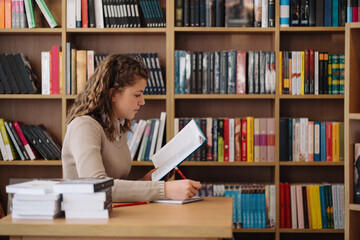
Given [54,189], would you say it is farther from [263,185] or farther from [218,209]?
[263,185]


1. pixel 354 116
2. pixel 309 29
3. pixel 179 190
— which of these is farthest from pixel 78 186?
pixel 309 29

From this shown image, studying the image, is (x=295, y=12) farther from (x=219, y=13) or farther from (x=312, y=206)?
(x=312, y=206)

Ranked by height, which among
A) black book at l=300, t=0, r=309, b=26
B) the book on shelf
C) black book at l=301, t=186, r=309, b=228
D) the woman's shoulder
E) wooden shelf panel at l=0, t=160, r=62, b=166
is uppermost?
black book at l=300, t=0, r=309, b=26

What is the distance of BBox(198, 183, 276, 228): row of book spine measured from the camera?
10.1ft

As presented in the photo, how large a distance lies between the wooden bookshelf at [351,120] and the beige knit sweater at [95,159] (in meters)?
0.92

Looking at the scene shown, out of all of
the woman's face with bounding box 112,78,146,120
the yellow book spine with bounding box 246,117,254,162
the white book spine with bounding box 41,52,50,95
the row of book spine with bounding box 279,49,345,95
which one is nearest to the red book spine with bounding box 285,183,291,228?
the yellow book spine with bounding box 246,117,254,162

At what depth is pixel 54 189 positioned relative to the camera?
148 centimetres

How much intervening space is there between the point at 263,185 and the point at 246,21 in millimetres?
1075

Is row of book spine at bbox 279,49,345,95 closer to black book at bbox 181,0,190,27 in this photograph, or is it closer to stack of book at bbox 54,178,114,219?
black book at bbox 181,0,190,27

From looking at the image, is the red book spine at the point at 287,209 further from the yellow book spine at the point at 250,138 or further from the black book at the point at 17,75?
the black book at the point at 17,75

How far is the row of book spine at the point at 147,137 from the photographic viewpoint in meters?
3.13

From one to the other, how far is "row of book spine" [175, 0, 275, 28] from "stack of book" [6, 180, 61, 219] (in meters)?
1.91

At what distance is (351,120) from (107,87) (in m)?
1.11

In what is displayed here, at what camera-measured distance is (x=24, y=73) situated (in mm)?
3186
